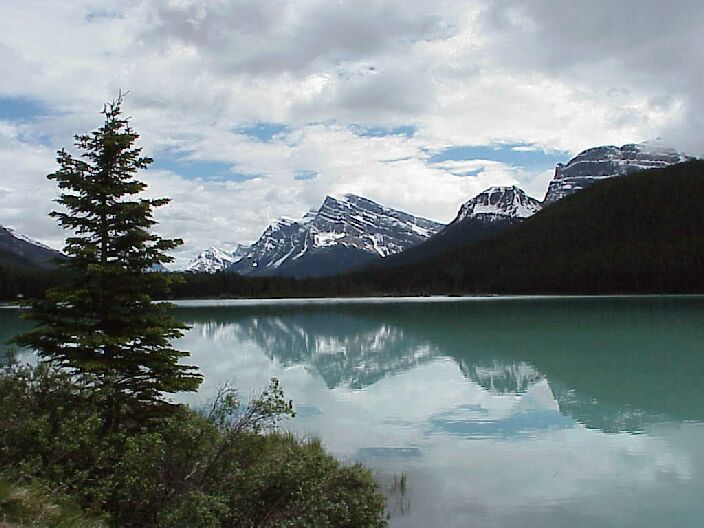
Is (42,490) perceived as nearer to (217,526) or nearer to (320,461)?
(217,526)

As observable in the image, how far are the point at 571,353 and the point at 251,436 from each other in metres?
28.5

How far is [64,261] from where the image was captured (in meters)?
11.8

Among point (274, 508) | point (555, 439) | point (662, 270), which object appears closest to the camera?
point (274, 508)

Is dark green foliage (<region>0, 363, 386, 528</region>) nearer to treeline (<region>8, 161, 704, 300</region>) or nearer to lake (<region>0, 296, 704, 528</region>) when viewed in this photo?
lake (<region>0, 296, 704, 528</region>)

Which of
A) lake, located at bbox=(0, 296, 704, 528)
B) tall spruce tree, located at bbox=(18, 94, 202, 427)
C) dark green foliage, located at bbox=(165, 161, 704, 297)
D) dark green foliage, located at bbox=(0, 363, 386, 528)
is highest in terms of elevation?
dark green foliage, located at bbox=(165, 161, 704, 297)

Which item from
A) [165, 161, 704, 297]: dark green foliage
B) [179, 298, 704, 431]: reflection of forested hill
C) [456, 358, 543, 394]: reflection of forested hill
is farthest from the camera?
[165, 161, 704, 297]: dark green foliage

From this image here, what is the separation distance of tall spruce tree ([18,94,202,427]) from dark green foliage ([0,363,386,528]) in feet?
4.58

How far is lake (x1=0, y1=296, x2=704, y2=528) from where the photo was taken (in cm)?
1191

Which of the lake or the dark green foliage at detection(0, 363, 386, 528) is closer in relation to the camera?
the dark green foliage at detection(0, 363, 386, 528)

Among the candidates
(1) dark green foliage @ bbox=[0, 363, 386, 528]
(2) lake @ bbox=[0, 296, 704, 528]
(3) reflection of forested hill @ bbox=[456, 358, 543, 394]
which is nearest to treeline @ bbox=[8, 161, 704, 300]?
(2) lake @ bbox=[0, 296, 704, 528]

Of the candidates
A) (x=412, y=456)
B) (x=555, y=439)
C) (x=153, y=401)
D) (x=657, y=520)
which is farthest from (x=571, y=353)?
(x=153, y=401)

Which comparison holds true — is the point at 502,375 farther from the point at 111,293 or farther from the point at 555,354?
the point at 111,293

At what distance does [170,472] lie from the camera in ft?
29.1

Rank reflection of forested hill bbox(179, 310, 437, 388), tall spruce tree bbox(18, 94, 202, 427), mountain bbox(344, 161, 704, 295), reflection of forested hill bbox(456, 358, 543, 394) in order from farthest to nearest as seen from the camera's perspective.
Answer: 1. mountain bbox(344, 161, 704, 295)
2. reflection of forested hill bbox(179, 310, 437, 388)
3. reflection of forested hill bbox(456, 358, 543, 394)
4. tall spruce tree bbox(18, 94, 202, 427)
